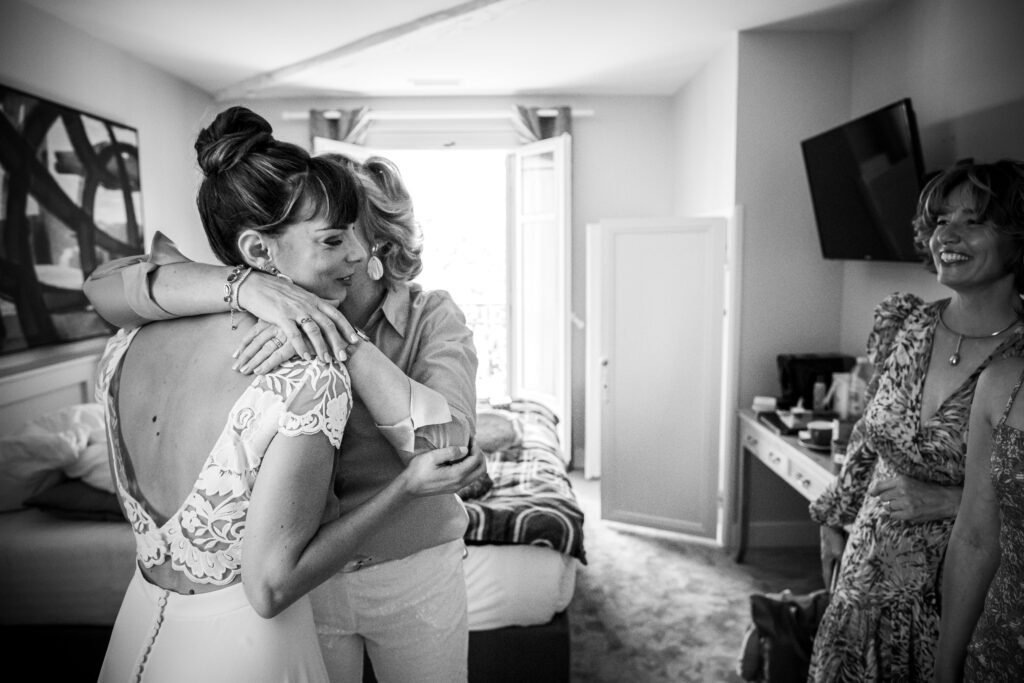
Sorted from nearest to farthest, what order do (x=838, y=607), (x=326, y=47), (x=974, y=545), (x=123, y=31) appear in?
1. (x=974, y=545)
2. (x=838, y=607)
3. (x=123, y=31)
4. (x=326, y=47)

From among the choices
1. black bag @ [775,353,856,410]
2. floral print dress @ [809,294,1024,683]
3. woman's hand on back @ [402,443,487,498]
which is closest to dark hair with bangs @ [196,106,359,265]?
woman's hand on back @ [402,443,487,498]

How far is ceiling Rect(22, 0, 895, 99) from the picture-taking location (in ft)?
10.3

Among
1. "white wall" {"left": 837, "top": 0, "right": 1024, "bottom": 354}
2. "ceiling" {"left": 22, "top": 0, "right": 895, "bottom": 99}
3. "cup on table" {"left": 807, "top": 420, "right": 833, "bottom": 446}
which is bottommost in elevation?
"cup on table" {"left": 807, "top": 420, "right": 833, "bottom": 446}

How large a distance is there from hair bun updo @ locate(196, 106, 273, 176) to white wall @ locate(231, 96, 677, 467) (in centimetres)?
423

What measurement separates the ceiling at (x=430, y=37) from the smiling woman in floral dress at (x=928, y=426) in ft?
6.19

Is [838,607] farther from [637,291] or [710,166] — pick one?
[710,166]

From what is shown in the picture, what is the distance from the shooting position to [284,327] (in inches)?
35.4

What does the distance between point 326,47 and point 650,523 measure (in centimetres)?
319

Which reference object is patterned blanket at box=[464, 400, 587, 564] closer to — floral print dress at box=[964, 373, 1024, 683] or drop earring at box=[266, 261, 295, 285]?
floral print dress at box=[964, 373, 1024, 683]

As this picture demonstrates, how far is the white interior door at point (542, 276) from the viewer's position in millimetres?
4852

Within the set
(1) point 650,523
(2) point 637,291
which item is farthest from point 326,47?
(1) point 650,523

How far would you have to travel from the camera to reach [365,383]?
98 cm

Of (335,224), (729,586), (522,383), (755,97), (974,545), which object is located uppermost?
(755,97)

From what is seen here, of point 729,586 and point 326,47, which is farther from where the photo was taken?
point 326,47
